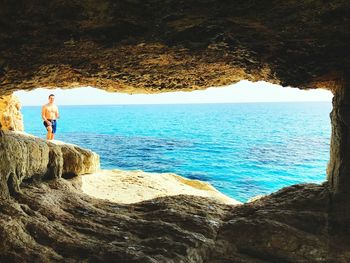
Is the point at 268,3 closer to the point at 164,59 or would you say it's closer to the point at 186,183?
the point at 164,59

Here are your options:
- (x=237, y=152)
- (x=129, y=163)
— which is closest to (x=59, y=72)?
(x=129, y=163)

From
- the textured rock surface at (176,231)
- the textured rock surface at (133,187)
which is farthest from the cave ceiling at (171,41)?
the textured rock surface at (133,187)

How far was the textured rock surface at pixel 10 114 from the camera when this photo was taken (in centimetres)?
1511

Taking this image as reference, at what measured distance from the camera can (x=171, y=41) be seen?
5004mm

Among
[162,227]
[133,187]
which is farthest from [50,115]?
[162,227]

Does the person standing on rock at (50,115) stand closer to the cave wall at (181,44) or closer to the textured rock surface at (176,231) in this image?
the cave wall at (181,44)

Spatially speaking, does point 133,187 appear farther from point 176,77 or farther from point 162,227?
point 162,227

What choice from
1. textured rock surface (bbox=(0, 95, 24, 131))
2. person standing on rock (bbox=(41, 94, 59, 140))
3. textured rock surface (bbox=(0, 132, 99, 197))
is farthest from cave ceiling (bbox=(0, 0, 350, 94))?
person standing on rock (bbox=(41, 94, 59, 140))

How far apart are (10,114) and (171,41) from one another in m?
13.2

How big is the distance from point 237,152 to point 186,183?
102ft

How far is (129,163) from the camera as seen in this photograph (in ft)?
107

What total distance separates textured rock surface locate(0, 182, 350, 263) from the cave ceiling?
8.36 ft

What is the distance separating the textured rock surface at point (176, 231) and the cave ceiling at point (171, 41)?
8.36 feet

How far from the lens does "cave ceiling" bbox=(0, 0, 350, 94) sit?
157 inches
